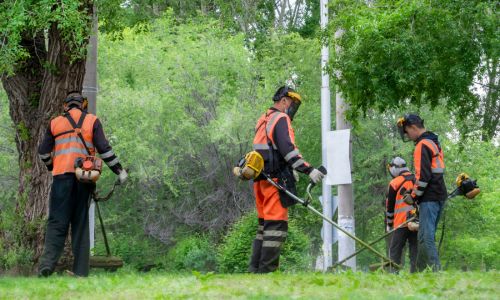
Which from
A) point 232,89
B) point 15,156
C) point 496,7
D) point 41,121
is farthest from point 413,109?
point 41,121

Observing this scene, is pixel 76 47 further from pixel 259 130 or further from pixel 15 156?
pixel 15 156

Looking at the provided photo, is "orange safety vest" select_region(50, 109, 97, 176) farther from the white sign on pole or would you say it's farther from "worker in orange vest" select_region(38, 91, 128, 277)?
the white sign on pole

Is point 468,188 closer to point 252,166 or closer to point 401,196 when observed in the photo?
point 401,196

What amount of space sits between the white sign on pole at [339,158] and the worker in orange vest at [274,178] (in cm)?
1146

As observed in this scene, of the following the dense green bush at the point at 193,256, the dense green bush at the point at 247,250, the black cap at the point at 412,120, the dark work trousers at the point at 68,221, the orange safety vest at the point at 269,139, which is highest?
the black cap at the point at 412,120

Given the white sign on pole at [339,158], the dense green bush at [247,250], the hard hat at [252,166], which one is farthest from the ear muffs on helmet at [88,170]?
the white sign on pole at [339,158]

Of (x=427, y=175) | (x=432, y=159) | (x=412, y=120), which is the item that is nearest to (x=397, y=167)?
(x=412, y=120)

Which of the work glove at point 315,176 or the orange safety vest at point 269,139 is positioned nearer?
the work glove at point 315,176

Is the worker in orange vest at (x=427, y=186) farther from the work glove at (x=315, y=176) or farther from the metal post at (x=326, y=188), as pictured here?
the metal post at (x=326, y=188)

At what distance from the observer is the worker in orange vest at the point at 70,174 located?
13.1 meters

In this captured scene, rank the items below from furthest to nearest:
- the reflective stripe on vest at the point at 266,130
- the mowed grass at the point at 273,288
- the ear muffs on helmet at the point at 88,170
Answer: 1. the reflective stripe on vest at the point at 266,130
2. the ear muffs on helmet at the point at 88,170
3. the mowed grass at the point at 273,288

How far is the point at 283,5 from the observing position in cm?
5534

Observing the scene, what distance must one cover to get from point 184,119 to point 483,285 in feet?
90.2

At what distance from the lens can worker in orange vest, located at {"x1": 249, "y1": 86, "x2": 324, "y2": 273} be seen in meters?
12.7
